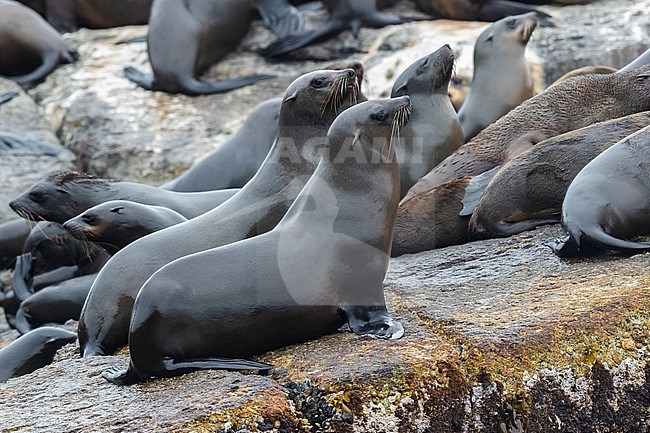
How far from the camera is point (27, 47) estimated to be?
37.4 ft

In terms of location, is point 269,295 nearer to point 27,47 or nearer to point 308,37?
point 308,37

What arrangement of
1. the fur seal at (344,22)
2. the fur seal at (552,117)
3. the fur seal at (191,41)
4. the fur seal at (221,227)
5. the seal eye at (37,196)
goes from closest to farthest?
the fur seal at (221,227)
the fur seal at (552,117)
the seal eye at (37,196)
the fur seal at (191,41)
the fur seal at (344,22)

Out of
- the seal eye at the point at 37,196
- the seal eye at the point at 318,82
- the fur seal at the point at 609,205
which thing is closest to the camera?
the fur seal at the point at 609,205

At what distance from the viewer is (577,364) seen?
11.4 ft

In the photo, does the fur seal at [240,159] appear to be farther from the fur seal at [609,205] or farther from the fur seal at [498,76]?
the fur seal at [609,205]

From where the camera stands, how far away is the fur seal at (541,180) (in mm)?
5176

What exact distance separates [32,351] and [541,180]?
8.54ft

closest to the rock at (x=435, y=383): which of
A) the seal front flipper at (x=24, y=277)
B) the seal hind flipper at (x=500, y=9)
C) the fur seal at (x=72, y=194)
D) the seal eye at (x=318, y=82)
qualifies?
the seal eye at (x=318, y=82)

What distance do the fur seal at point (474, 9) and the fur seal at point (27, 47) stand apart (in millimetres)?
3891

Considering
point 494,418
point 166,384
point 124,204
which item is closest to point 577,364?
point 494,418

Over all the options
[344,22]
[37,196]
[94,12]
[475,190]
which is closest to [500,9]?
[344,22]

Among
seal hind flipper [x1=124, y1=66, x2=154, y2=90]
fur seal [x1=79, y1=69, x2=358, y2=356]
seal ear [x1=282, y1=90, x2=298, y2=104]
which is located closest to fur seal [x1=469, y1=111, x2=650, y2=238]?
fur seal [x1=79, y1=69, x2=358, y2=356]

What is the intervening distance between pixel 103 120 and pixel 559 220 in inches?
224

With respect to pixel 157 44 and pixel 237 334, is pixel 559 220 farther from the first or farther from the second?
pixel 157 44
